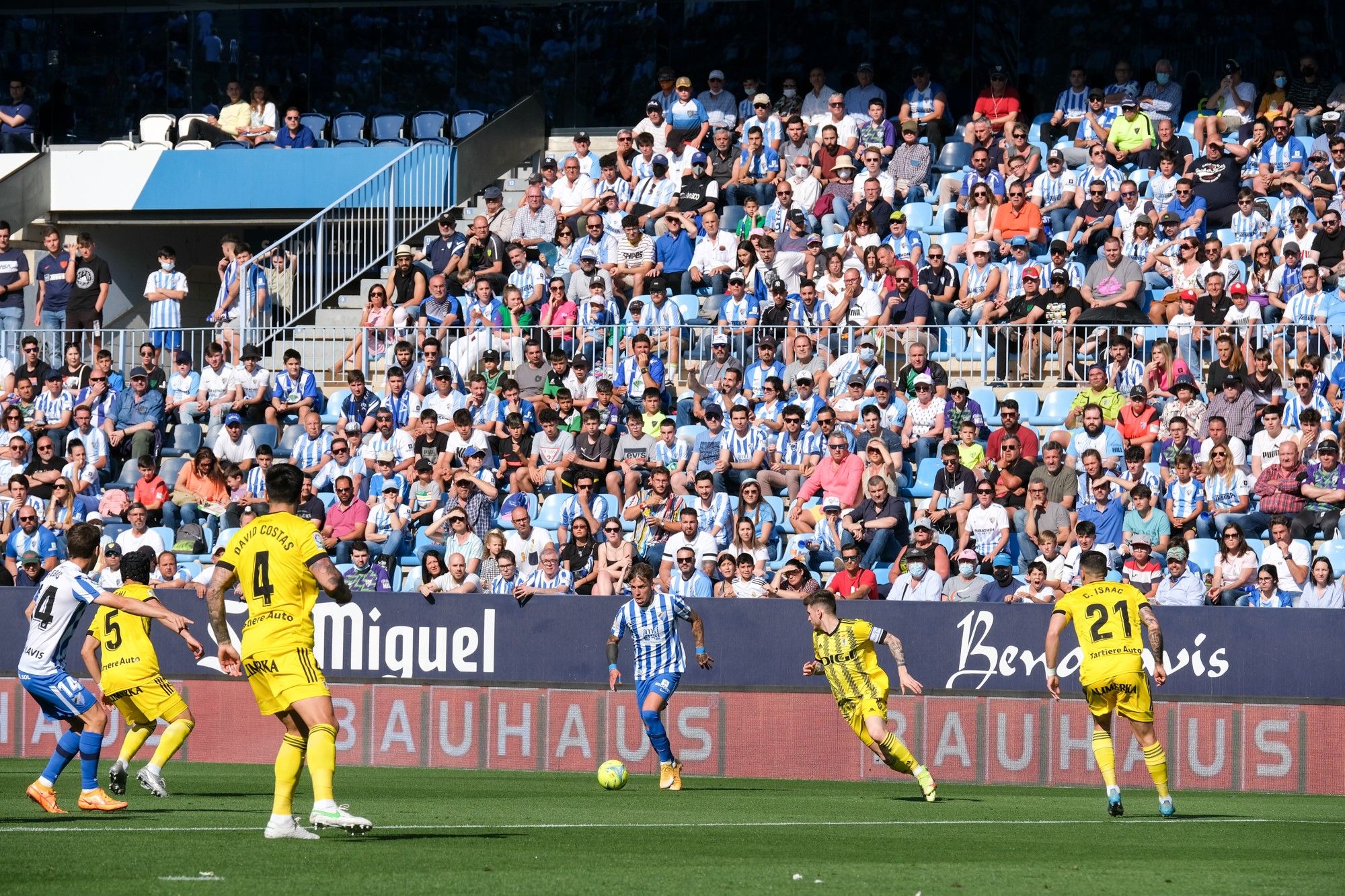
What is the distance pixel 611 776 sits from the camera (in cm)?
1581

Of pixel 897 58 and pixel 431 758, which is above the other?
pixel 897 58

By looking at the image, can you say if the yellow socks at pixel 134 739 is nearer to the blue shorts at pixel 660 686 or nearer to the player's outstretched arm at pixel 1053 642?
the blue shorts at pixel 660 686

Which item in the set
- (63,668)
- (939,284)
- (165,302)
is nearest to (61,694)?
(63,668)

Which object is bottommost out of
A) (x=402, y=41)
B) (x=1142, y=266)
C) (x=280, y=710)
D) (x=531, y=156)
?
(x=280, y=710)

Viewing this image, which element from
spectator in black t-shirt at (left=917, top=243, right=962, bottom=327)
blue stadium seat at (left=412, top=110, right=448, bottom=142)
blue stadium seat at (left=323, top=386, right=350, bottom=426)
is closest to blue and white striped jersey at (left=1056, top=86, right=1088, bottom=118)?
spectator in black t-shirt at (left=917, top=243, right=962, bottom=327)

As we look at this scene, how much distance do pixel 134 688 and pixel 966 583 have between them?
820 cm

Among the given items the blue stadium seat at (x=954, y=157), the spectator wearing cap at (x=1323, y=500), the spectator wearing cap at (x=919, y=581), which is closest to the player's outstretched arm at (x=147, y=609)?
the spectator wearing cap at (x=919, y=581)

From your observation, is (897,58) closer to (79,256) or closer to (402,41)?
(402,41)

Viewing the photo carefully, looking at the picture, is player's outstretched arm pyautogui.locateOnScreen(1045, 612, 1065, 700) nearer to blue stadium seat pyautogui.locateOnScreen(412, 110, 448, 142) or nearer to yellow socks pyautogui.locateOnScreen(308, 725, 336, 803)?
yellow socks pyautogui.locateOnScreen(308, 725, 336, 803)

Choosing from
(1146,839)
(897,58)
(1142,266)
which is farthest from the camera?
(897,58)

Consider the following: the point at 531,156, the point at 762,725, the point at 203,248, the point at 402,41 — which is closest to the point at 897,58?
the point at 531,156

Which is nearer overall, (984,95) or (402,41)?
(984,95)

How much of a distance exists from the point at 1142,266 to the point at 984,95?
541 cm

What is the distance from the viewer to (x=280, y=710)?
10211 mm
